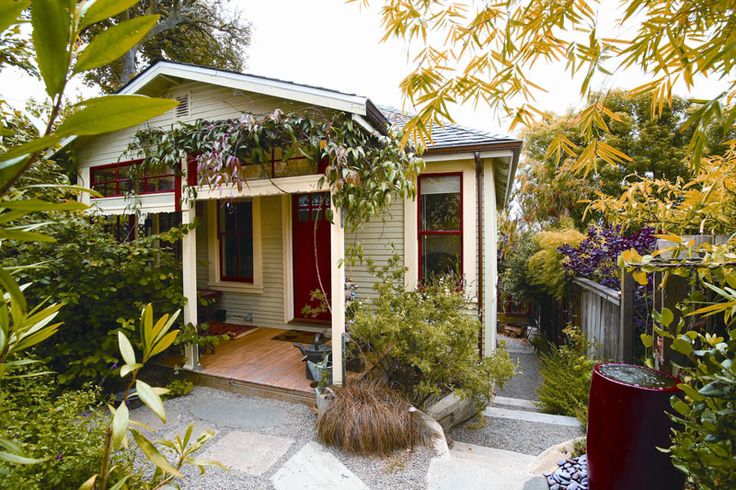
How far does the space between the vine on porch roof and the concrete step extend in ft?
12.2

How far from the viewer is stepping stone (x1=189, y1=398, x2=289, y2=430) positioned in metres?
3.81

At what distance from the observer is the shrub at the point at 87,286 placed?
3939mm

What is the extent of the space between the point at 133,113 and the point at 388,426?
11.2 feet

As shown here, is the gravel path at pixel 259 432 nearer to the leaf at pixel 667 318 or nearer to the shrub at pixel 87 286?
the shrub at pixel 87 286

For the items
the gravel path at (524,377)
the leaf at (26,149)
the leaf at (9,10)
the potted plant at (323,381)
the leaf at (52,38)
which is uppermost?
the leaf at (9,10)

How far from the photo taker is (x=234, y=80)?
441cm

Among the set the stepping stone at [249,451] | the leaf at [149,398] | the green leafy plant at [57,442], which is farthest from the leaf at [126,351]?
the stepping stone at [249,451]

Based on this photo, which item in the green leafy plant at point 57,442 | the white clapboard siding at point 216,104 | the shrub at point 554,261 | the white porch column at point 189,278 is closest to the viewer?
the green leafy plant at point 57,442

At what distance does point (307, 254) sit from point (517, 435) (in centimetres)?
425

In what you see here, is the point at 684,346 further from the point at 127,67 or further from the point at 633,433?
the point at 127,67

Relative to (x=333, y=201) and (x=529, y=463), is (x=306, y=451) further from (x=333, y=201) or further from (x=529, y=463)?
(x=333, y=201)

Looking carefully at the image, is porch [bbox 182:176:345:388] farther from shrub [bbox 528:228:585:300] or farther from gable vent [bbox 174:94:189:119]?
shrub [bbox 528:228:585:300]

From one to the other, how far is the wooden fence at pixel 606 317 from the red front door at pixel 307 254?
420 cm

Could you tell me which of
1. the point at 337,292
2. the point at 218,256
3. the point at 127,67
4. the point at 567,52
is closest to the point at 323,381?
the point at 337,292
